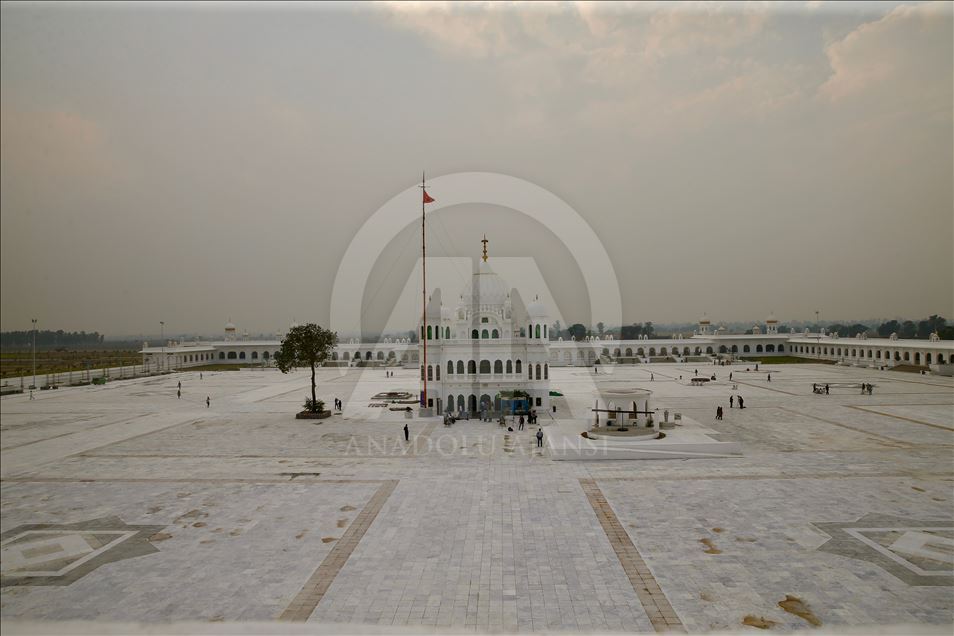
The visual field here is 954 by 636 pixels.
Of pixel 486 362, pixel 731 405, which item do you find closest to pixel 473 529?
pixel 486 362

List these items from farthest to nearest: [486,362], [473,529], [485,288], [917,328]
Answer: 1. [917,328]
2. [485,288]
3. [486,362]
4. [473,529]

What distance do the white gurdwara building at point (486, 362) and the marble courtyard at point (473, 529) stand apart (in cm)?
443

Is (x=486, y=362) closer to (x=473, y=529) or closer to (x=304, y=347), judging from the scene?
(x=304, y=347)

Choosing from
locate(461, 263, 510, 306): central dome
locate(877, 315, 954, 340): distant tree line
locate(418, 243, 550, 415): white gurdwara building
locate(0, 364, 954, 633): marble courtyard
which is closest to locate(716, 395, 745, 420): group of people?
locate(0, 364, 954, 633): marble courtyard

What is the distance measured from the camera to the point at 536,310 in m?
39.0

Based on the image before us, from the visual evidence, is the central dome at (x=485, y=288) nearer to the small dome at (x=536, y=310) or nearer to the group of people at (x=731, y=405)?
the small dome at (x=536, y=310)

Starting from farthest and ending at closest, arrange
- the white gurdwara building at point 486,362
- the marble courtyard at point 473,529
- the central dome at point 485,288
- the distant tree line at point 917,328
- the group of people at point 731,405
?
the distant tree line at point 917,328 < the central dome at point 485,288 < the white gurdwara building at point 486,362 < the group of people at point 731,405 < the marble courtyard at point 473,529

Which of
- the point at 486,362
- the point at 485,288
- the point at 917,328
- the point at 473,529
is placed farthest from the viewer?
the point at 917,328

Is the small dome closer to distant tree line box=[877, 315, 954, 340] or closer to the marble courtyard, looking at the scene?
the marble courtyard

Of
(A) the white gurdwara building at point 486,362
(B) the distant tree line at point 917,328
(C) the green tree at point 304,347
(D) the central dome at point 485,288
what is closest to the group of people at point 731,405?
(A) the white gurdwara building at point 486,362

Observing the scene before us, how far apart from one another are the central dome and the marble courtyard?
10.3 m

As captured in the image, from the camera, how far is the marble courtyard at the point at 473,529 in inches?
444

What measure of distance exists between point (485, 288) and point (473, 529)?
23.5 m

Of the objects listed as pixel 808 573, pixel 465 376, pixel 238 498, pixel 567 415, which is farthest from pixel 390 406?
pixel 808 573
